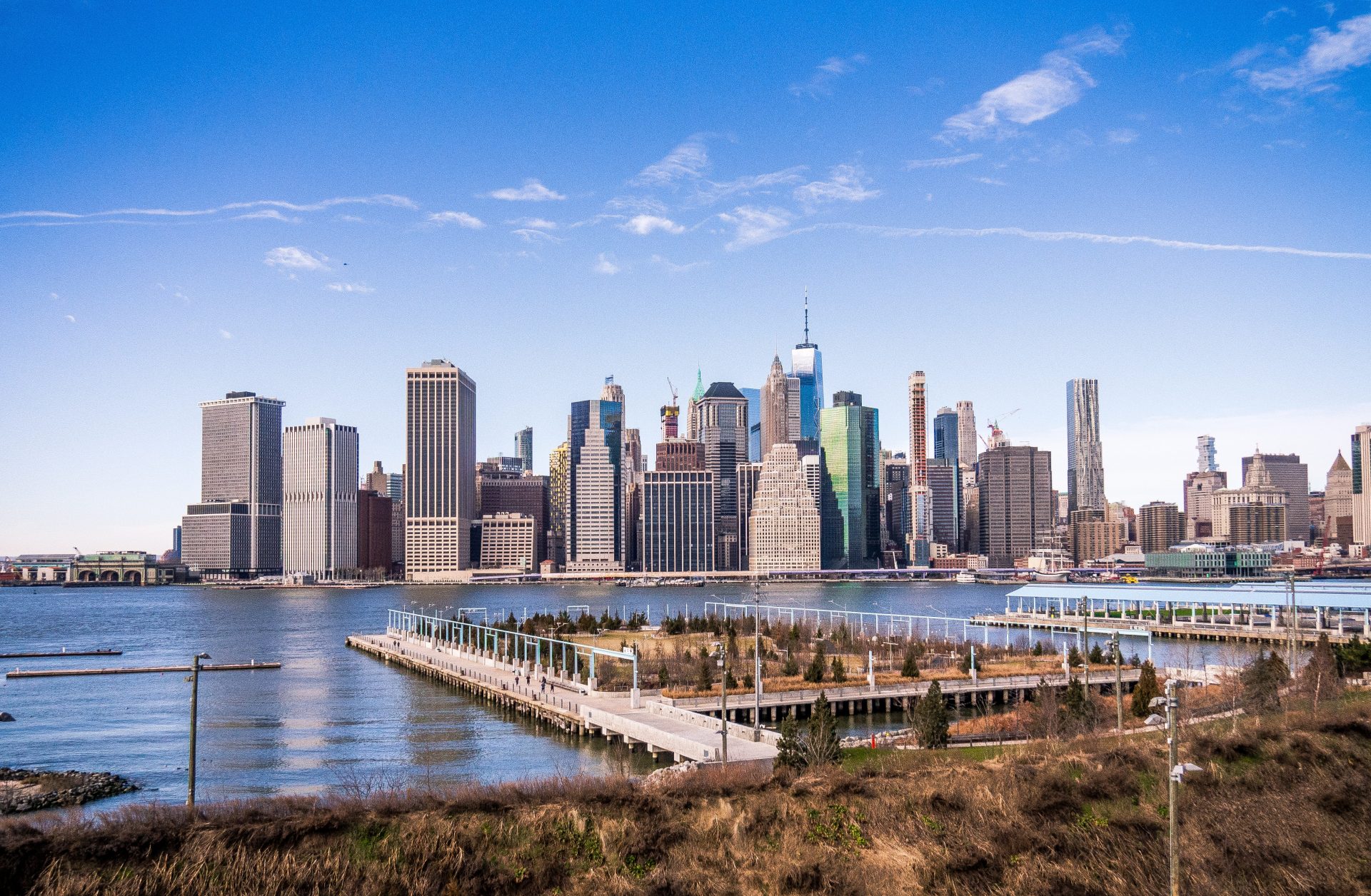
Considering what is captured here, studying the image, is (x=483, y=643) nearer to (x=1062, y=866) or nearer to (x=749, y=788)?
(x=749, y=788)

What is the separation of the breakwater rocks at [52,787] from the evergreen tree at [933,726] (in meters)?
27.6

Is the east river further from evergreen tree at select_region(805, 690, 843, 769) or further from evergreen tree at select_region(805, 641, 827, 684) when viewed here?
evergreen tree at select_region(805, 690, 843, 769)

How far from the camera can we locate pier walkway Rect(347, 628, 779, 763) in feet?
134

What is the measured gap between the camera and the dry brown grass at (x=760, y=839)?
2161 centimetres

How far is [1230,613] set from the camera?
110m

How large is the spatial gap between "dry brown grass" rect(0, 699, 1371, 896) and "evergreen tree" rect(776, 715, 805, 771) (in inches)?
118

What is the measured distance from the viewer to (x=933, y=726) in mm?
38406

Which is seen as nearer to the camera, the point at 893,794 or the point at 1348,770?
the point at 893,794

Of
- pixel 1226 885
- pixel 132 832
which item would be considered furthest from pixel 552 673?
pixel 1226 885

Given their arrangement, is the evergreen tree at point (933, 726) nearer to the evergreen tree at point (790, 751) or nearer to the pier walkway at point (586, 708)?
the pier walkway at point (586, 708)

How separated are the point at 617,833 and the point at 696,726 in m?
21.3

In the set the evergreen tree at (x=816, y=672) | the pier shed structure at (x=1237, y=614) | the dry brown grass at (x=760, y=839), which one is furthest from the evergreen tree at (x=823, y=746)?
the pier shed structure at (x=1237, y=614)

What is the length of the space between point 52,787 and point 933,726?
3030cm

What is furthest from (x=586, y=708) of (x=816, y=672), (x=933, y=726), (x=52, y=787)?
(x=52, y=787)
